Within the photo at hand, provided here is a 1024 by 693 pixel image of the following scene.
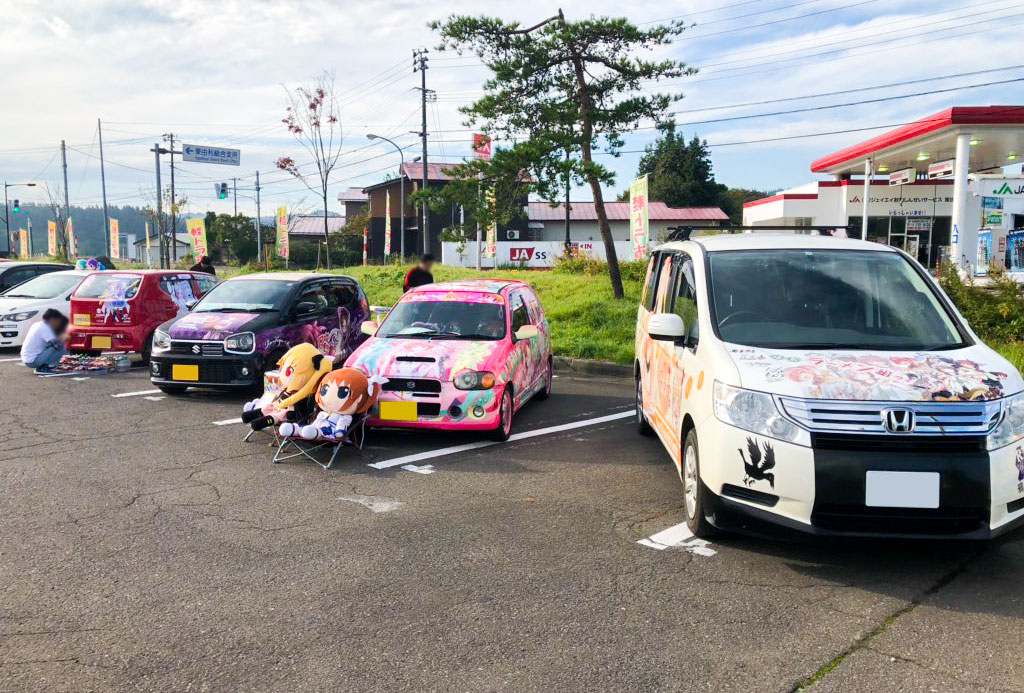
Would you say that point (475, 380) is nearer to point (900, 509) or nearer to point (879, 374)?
point (879, 374)

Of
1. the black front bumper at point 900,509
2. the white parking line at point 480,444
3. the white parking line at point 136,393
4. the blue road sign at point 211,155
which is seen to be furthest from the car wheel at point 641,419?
the blue road sign at point 211,155

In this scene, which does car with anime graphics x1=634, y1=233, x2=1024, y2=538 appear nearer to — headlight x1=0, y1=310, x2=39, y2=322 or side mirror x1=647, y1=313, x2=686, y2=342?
side mirror x1=647, y1=313, x2=686, y2=342

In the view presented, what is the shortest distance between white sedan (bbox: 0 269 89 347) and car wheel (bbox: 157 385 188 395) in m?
4.65

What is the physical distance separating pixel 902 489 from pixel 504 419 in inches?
154

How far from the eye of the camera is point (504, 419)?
7062mm

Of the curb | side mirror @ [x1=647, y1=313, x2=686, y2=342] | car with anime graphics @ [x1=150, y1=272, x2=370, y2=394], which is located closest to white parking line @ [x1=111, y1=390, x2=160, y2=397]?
car with anime graphics @ [x1=150, y1=272, x2=370, y2=394]

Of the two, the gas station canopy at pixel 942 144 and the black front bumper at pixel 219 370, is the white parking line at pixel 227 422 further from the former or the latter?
the gas station canopy at pixel 942 144

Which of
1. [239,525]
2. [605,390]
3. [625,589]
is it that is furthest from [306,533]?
[605,390]

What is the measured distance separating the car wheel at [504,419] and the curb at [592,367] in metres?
4.74

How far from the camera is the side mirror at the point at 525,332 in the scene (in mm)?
7652

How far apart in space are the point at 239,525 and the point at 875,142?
76.5ft

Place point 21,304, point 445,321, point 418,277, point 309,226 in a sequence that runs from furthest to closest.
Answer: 1. point 309,226
2. point 21,304
3. point 418,277
4. point 445,321

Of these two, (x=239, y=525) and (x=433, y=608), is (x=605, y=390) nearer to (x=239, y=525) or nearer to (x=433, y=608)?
(x=239, y=525)

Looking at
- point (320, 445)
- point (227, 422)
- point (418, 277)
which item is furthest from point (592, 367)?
point (320, 445)
